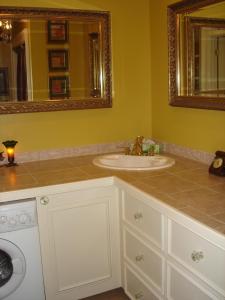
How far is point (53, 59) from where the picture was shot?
2473 millimetres

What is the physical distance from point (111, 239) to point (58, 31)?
1441 mm

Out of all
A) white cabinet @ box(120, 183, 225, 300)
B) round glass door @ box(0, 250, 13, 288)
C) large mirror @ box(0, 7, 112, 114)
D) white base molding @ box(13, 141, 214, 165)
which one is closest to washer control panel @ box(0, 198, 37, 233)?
round glass door @ box(0, 250, 13, 288)

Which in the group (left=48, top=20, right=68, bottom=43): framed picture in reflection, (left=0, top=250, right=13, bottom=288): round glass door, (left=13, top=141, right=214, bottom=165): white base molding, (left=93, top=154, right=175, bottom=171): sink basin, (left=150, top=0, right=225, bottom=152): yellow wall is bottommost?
(left=0, top=250, right=13, bottom=288): round glass door

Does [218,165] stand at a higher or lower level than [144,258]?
higher

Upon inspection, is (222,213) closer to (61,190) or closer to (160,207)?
(160,207)

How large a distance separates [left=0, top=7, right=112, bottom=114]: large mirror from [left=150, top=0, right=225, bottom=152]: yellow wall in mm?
371

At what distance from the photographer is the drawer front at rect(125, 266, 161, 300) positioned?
75.8 inches

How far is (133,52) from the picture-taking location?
9.07 feet

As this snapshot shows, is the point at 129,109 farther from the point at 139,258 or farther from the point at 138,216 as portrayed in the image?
the point at 139,258

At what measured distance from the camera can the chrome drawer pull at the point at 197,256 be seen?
1.46 metres

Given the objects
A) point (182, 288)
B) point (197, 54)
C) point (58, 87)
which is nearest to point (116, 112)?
point (58, 87)

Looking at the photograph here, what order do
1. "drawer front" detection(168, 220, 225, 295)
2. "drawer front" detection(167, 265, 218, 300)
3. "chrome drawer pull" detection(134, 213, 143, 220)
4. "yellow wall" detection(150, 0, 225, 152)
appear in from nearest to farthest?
"drawer front" detection(168, 220, 225, 295) → "drawer front" detection(167, 265, 218, 300) → "chrome drawer pull" detection(134, 213, 143, 220) → "yellow wall" detection(150, 0, 225, 152)

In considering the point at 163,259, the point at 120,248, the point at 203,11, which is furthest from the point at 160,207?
the point at 203,11

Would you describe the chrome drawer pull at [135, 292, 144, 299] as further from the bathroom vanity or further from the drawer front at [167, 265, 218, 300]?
the drawer front at [167, 265, 218, 300]
